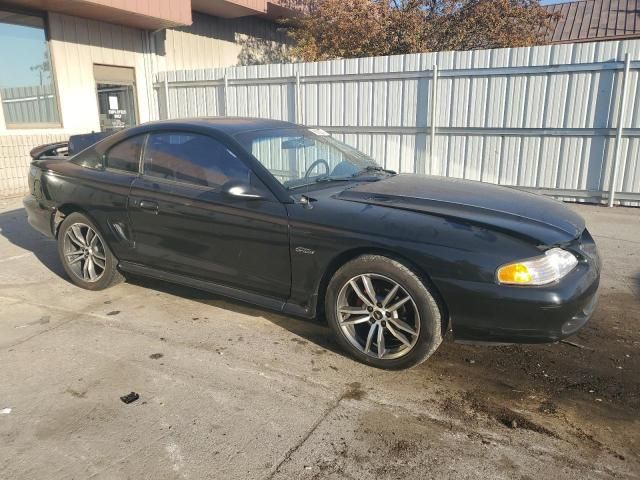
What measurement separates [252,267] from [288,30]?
14321 millimetres

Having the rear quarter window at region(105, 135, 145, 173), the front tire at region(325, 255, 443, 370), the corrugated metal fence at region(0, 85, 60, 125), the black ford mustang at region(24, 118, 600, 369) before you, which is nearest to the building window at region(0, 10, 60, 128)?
the corrugated metal fence at region(0, 85, 60, 125)

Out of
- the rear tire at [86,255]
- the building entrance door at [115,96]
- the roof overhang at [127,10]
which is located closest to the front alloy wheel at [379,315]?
the rear tire at [86,255]

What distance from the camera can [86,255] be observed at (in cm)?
463

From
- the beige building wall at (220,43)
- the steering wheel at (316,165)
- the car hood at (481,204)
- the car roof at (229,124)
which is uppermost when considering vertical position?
the beige building wall at (220,43)

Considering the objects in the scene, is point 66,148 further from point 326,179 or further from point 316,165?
point 326,179

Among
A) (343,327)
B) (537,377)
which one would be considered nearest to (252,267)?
(343,327)

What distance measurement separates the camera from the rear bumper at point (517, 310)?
9.00ft

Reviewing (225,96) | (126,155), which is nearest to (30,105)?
(225,96)

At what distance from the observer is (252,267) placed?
3.54 metres

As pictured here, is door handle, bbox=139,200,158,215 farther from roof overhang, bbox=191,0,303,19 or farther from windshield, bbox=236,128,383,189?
roof overhang, bbox=191,0,303,19

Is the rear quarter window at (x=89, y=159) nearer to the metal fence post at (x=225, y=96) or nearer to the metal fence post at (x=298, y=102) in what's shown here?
the metal fence post at (x=298, y=102)

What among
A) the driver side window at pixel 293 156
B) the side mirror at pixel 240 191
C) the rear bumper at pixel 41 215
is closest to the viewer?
the side mirror at pixel 240 191

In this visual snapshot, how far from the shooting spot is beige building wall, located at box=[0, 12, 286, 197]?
32.1 feet

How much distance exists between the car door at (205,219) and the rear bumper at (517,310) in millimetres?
1168
